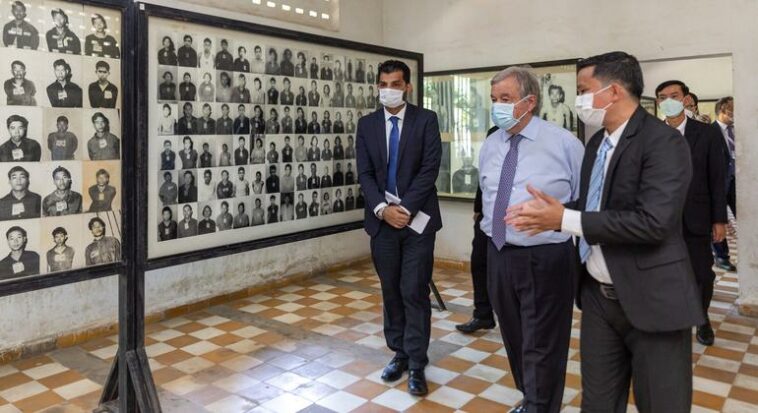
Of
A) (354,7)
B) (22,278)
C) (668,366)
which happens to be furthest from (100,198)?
(354,7)

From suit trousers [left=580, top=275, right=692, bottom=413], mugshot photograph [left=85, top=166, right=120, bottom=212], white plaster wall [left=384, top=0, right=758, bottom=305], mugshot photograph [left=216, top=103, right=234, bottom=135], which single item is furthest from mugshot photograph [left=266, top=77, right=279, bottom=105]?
white plaster wall [left=384, top=0, right=758, bottom=305]

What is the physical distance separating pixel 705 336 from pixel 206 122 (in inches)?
158

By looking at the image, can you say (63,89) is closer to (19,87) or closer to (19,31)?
(19,87)

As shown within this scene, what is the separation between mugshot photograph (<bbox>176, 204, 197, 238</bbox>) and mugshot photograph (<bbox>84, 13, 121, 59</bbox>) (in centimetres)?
112

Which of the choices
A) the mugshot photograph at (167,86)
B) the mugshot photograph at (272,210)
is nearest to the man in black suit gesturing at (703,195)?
the mugshot photograph at (272,210)

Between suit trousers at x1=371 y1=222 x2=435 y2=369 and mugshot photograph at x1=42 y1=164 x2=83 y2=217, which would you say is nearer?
mugshot photograph at x1=42 y1=164 x2=83 y2=217

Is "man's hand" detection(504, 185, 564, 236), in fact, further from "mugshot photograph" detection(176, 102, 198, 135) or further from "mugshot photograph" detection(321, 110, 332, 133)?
"mugshot photograph" detection(321, 110, 332, 133)

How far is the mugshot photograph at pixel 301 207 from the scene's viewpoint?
437 centimetres

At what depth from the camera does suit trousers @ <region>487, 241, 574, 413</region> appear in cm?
267

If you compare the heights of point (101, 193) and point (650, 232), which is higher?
point (101, 193)

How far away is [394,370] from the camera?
11.7ft

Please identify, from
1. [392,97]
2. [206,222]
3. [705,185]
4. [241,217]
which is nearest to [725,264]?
[705,185]

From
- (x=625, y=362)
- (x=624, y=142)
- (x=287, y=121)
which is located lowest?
(x=625, y=362)

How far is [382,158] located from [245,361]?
176 centimetres
